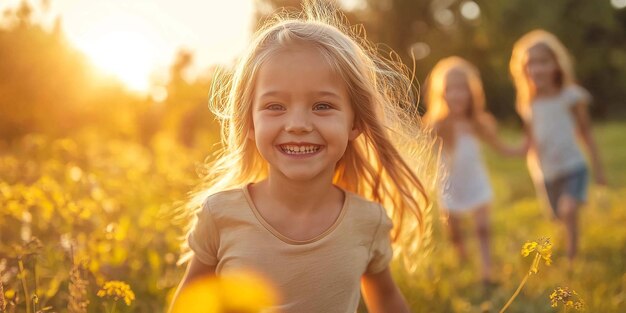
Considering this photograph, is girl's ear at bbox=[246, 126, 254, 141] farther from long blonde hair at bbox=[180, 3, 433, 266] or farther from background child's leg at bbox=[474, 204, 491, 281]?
background child's leg at bbox=[474, 204, 491, 281]

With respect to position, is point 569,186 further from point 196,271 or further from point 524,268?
point 196,271

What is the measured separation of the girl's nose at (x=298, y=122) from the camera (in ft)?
7.80

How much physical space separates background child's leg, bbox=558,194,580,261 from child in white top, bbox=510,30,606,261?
13mm

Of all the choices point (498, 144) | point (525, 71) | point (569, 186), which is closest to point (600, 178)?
point (569, 186)

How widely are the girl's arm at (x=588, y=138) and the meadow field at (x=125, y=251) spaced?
0.59 meters

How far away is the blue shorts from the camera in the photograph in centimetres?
618

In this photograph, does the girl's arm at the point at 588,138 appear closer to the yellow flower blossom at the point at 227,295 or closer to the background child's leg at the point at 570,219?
the background child's leg at the point at 570,219

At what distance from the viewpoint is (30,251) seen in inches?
95.7

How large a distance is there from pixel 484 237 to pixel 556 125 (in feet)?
4.06

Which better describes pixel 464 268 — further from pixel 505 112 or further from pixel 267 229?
pixel 505 112

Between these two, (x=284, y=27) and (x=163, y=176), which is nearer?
(x=284, y=27)

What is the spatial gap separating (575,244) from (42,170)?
3879 millimetres

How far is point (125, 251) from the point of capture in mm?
3791

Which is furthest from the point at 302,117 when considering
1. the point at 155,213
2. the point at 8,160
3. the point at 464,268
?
the point at 464,268
